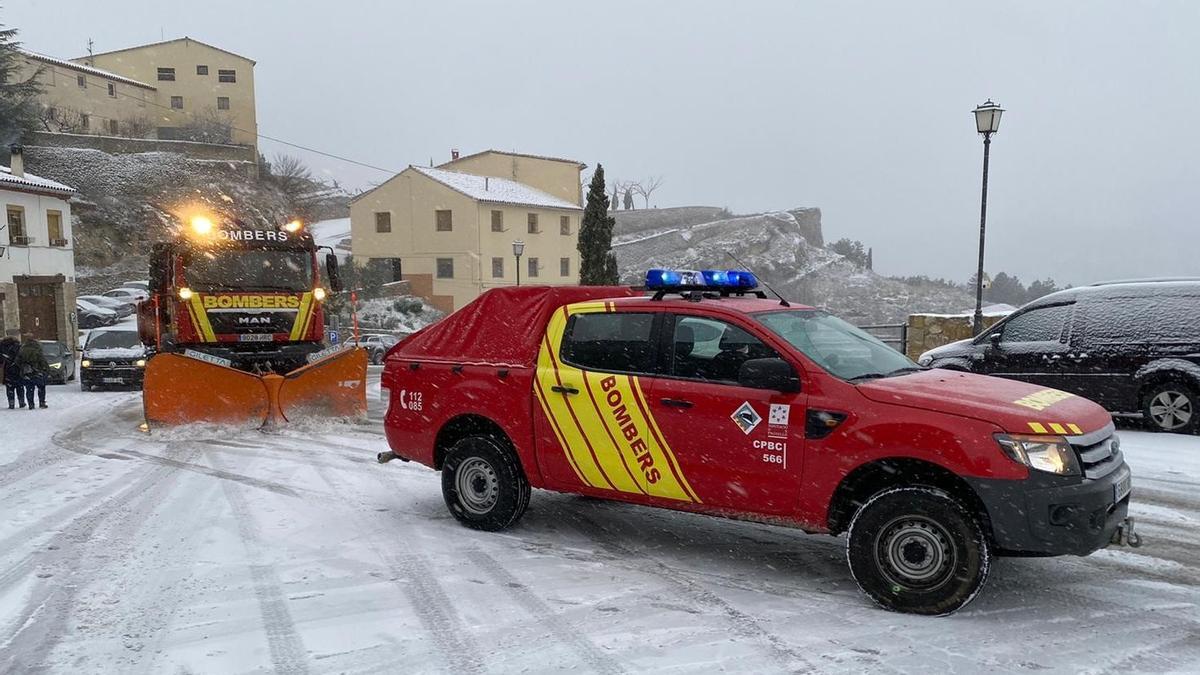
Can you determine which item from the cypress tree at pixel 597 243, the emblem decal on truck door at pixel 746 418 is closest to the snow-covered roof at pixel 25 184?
the cypress tree at pixel 597 243

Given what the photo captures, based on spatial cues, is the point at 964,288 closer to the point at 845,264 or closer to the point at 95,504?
the point at 845,264

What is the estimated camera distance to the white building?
85.9ft

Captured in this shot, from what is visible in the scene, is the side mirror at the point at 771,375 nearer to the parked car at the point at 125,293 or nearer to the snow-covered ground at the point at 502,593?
the snow-covered ground at the point at 502,593

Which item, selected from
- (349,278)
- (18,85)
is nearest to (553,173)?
(349,278)

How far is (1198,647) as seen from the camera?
386cm

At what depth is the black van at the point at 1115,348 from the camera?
9.31 metres

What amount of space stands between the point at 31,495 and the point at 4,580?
2.68 m

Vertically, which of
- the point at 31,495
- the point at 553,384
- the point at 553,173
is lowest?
the point at 31,495

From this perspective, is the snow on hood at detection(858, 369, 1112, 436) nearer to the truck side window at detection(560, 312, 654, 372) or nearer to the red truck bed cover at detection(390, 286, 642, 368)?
the truck side window at detection(560, 312, 654, 372)

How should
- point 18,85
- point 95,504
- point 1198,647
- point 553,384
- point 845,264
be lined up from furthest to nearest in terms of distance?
point 845,264 < point 18,85 < point 95,504 < point 553,384 < point 1198,647

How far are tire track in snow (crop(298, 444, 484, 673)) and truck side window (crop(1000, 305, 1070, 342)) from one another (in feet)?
27.9

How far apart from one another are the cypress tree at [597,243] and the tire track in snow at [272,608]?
91.6 ft

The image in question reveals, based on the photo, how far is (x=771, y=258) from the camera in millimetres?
74125

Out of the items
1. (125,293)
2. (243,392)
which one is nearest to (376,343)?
(125,293)
